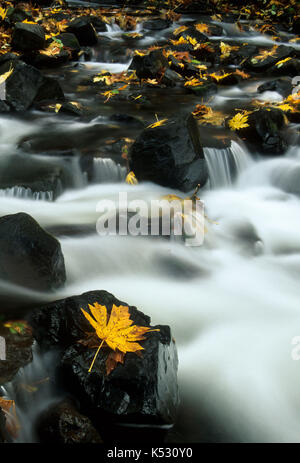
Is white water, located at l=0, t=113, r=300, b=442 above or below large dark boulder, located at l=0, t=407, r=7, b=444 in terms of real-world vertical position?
above

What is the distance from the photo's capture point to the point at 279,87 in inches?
276

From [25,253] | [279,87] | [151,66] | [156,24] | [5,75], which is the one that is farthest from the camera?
[156,24]

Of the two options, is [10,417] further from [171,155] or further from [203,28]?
[203,28]

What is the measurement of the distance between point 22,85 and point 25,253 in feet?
13.1

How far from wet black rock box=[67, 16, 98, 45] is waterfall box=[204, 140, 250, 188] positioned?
18.8 ft

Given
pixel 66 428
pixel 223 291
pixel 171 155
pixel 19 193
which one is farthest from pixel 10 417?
pixel 171 155

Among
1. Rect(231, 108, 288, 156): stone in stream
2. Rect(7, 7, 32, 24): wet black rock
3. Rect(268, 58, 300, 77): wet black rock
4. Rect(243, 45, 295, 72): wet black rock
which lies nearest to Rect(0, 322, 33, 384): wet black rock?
Rect(231, 108, 288, 156): stone in stream

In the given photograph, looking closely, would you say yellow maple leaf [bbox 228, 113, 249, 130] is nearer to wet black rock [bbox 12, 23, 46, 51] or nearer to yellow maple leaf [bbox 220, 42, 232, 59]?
yellow maple leaf [bbox 220, 42, 232, 59]

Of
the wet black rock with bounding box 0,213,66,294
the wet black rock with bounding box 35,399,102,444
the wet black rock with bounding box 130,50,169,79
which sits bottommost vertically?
the wet black rock with bounding box 35,399,102,444

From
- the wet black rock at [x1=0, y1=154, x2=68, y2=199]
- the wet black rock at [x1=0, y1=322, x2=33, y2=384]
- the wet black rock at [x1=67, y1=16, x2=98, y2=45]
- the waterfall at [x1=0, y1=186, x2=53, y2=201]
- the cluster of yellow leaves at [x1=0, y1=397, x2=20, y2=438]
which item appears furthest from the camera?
the wet black rock at [x1=67, y1=16, x2=98, y2=45]

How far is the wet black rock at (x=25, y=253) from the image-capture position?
262cm

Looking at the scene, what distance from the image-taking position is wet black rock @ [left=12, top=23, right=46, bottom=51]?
7.66 metres

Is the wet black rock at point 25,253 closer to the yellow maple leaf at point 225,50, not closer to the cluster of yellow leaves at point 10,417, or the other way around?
the cluster of yellow leaves at point 10,417

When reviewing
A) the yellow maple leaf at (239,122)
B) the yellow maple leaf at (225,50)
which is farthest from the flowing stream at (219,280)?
the yellow maple leaf at (225,50)
